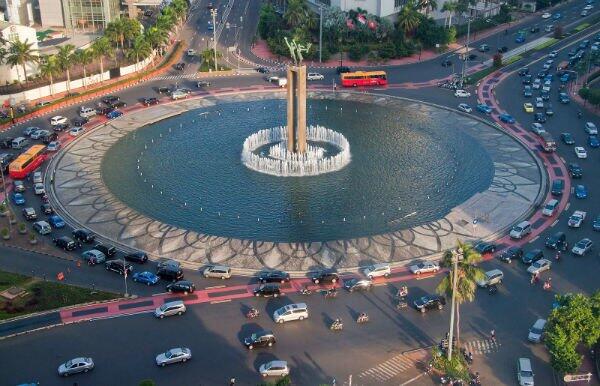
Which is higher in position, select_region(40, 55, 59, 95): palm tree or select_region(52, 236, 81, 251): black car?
select_region(40, 55, 59, 95): palm tree

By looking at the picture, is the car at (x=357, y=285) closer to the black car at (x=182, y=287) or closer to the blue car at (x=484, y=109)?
the black car at (x=182, y=287)

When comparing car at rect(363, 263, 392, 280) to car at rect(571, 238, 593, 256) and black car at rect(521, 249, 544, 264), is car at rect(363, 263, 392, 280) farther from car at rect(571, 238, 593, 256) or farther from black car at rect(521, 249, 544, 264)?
car at rect(571, 238, 593, 256)

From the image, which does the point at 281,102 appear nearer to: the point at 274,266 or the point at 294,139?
the point at 294,139

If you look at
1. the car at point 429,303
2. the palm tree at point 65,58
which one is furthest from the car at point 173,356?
the palm tree at point 65,58

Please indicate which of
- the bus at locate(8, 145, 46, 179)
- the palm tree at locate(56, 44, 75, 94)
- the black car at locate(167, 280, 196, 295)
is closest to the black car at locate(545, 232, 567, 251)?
the black car at locate(167, 280, 196, 295)

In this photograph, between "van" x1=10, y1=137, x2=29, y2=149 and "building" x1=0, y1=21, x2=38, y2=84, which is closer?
"van" x1=10, y1=137, x2=29, y2=149
